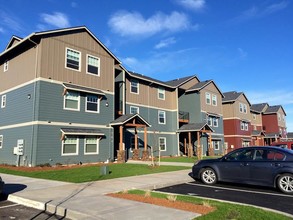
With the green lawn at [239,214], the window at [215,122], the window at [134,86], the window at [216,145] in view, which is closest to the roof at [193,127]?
the window at [215,122]

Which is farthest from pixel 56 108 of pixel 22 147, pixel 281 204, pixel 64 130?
pixel 281 204

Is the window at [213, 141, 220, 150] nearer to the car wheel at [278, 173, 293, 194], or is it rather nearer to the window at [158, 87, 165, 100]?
the window at [158, 87, 165, 100]

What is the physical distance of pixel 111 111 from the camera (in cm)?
→ 2453

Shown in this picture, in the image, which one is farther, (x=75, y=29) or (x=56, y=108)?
(x=75, y=29)

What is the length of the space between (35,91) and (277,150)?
51.9 ft

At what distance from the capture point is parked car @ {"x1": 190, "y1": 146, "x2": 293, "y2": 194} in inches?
393

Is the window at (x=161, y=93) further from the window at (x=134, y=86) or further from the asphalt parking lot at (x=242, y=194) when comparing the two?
the asphalt parking lot at (x=242, y=194)

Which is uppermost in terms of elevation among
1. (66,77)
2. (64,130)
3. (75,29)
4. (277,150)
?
(75,29)

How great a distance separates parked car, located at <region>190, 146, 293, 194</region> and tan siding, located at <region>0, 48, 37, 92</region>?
47.8 ft

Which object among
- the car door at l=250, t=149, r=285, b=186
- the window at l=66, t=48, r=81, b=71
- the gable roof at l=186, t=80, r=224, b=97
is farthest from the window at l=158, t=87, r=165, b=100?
the car door at l=250, t=149, r=285, b=186

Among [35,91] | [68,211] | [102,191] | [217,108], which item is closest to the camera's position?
[68,211]

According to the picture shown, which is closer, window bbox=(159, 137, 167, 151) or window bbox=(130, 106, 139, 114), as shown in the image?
window bbox=(130, 106, 139, 114)

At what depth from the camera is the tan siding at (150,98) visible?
29172mm

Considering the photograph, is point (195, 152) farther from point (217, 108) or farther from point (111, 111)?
point (111, 111)
